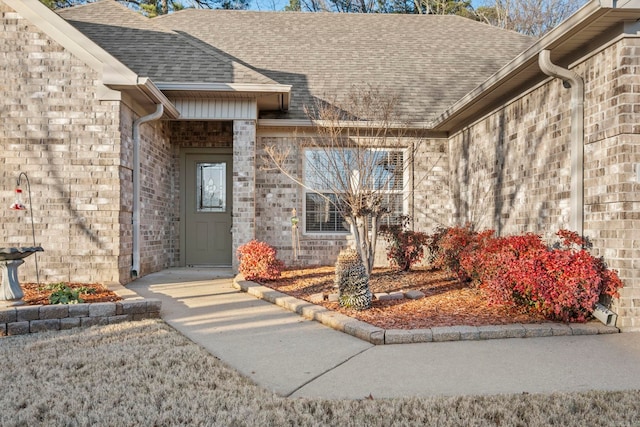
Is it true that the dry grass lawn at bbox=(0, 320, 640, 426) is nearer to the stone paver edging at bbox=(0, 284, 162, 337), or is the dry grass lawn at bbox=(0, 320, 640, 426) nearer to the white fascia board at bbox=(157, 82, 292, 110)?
the stone paver edging at bbox=(0, 284, 162, 337)

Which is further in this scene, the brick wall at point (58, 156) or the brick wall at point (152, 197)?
the brick wall at point (152, 197)

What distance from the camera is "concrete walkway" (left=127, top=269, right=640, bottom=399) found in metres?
3.34

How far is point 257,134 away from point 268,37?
371 cm

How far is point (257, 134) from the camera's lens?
969cm

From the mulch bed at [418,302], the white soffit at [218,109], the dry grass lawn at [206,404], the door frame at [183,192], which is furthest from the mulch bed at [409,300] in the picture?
the white soffit at [218,109]

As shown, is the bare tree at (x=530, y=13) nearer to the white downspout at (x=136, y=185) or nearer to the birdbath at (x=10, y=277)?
the white downspout at (x=136, y=185)

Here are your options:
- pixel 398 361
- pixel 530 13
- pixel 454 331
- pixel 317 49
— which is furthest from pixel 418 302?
pixel 530 13

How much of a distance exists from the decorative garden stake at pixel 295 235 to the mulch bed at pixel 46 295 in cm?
394

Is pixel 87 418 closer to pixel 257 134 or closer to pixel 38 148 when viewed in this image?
pixel 38 148

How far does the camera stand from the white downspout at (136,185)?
791 centimetres

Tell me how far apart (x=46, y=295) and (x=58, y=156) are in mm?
2335

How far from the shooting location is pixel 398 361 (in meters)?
3.91

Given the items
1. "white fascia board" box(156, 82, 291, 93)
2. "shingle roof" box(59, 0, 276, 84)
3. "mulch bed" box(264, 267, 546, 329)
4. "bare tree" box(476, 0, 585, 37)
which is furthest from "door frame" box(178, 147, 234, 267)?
"bare tree" box(476, 0, 585, 37)

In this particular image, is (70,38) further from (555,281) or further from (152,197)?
(555,281)
